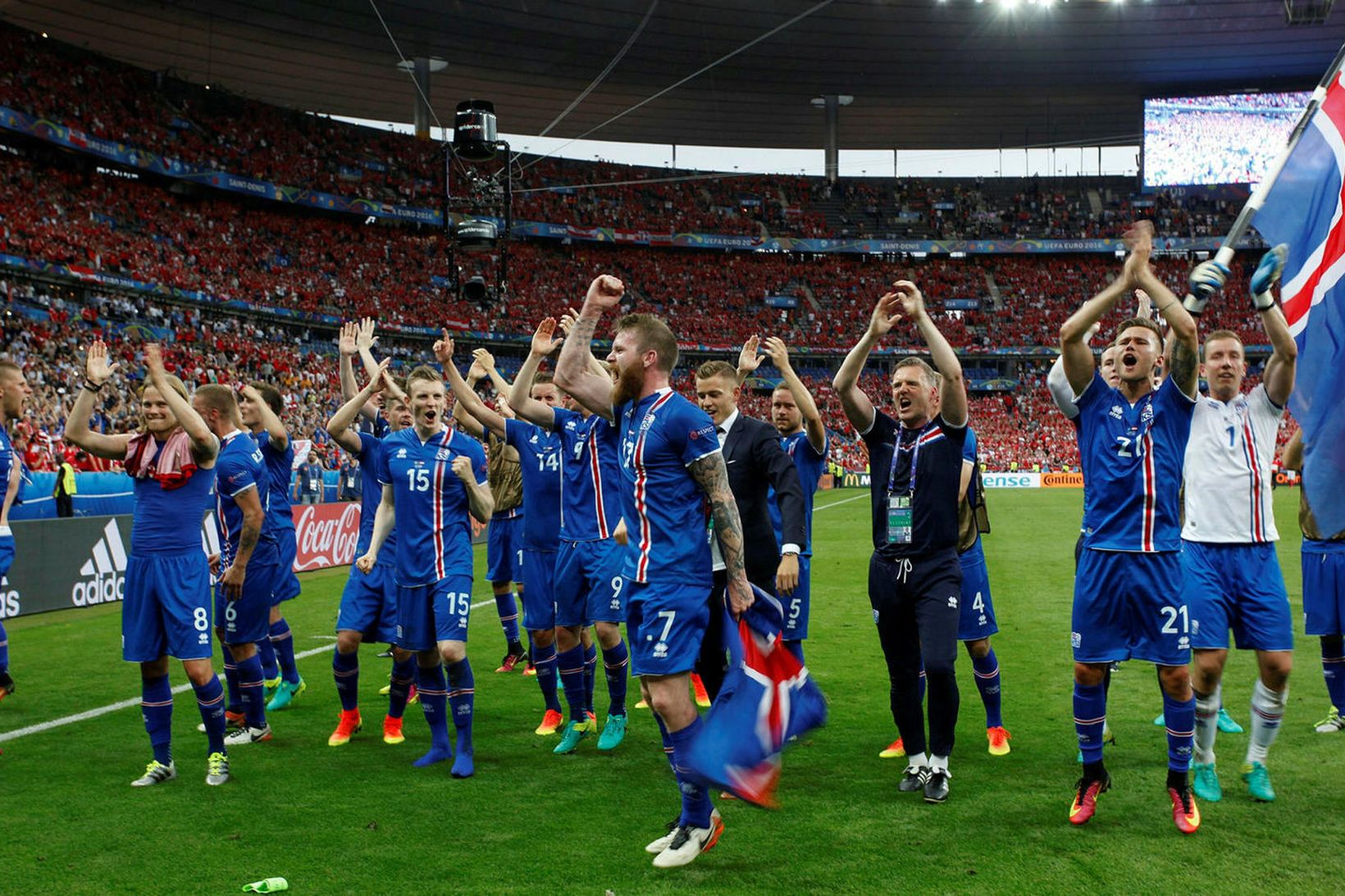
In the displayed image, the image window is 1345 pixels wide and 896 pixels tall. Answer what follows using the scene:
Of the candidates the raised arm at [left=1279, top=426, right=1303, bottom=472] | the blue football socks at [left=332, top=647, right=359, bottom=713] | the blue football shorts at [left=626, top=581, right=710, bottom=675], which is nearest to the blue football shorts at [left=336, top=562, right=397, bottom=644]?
the blue football socks at [left=332, top=647, right=359, bottom=713]

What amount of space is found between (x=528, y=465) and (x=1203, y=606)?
182 inches

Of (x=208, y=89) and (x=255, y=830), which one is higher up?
(x=208, y=89)

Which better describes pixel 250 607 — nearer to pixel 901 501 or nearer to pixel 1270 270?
pixel 901 501

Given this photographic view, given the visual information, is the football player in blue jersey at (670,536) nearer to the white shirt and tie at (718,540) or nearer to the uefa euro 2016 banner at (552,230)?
the white shirt and tie at (718,540)

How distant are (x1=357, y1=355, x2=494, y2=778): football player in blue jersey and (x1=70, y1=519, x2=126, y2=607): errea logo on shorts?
9.49 m

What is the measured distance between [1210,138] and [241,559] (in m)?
60.3

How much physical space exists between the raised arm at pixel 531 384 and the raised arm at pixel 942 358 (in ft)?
6.98

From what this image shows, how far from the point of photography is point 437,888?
477 cm

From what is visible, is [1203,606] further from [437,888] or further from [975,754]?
[437,888]

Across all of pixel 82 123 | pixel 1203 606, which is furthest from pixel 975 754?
pixel 82 123

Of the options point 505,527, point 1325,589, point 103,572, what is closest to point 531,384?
point 505,527

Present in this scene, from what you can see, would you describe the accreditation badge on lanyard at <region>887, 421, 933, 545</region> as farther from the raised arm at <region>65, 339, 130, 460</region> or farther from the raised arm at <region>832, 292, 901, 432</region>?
the raised arm at <region>65, 339, 130, 460</region>

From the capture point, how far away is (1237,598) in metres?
5.80

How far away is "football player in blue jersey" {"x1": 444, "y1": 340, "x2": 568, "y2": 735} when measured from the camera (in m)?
7.79
